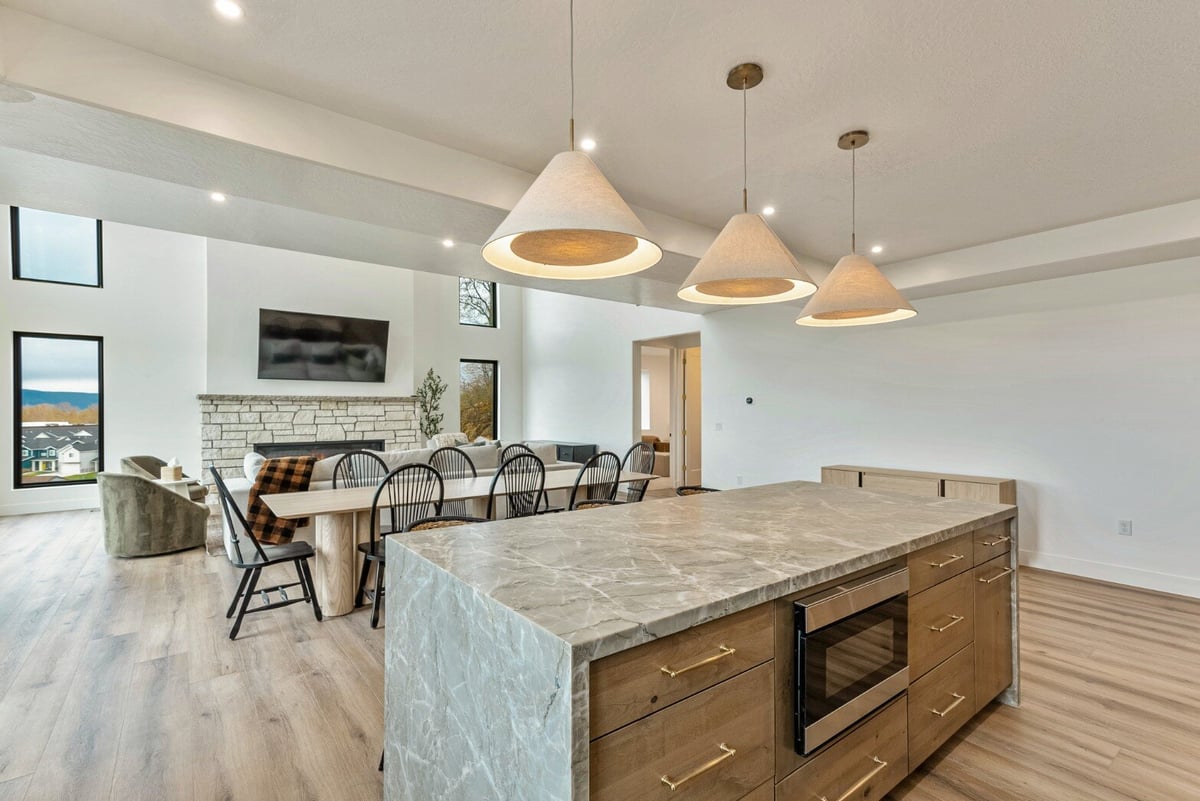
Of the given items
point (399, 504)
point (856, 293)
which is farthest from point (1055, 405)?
point (399, 504)

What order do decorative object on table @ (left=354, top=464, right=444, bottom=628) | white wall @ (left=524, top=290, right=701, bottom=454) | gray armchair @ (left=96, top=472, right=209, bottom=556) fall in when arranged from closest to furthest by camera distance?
decorative object on table @ (left=354, top=464, right=444, bottom=628) < gray armchair @ (left=96, top=472, right=209, bottom=556) < white wall @ (left=524, top=290, right=701, bottom=454)

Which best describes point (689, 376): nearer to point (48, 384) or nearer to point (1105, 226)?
point (1105, 226)

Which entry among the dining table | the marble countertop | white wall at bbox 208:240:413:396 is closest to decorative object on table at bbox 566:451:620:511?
the dining table

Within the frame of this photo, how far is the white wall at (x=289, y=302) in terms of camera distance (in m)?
7.58

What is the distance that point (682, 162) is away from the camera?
10.1 ft

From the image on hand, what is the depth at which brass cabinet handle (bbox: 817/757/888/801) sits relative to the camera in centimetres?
158

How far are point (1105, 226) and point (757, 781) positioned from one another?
14.9 ft

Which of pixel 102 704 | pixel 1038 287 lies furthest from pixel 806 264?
pixel 102 704

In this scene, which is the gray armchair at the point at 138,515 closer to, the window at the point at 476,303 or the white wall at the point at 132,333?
the white wall at the point at 132,333

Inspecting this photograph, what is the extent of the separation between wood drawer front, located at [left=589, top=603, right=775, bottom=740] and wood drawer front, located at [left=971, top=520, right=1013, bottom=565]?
136 centimetres

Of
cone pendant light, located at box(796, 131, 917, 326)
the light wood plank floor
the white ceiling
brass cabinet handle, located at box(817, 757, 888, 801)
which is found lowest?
the light wood plank floor

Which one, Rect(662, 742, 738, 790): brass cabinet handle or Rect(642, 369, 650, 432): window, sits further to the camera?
Rect(642, 369, 650, 432): window

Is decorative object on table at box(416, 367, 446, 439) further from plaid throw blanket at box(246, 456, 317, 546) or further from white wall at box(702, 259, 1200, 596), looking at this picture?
white wall at box(702, 259, 1200, 596)

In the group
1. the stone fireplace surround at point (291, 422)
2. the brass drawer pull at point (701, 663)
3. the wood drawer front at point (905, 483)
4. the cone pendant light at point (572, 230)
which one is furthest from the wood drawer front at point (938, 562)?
the stone fireplace surround at point (291, 422)
